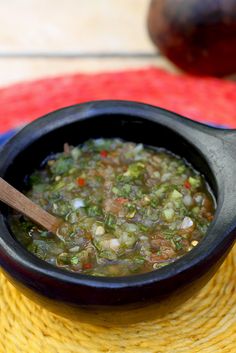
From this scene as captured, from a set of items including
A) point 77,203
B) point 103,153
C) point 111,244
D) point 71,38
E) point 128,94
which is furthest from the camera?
point 71,38

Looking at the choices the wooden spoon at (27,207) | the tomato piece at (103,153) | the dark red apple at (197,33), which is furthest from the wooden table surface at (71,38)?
the wooden spoon at (27,207)

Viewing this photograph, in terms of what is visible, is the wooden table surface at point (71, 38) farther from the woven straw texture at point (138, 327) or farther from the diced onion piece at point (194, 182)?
the woven straw texture at point (138, 327)

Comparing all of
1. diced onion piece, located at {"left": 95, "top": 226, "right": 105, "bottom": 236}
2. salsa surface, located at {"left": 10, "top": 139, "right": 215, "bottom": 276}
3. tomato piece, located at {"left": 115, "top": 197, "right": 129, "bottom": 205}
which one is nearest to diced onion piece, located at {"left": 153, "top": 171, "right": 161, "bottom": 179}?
salsa surface, located at {"left": 10, "top": 139, "right": 215, "bottom": 276}

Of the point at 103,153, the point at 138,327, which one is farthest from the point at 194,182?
the point at 138,327

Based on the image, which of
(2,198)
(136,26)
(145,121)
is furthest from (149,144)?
(136,26)

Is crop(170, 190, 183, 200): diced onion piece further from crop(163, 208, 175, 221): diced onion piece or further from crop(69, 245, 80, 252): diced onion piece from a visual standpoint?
crop(69, 245, 80, 252): diced onion piece

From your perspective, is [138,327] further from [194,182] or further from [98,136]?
[98,136]
